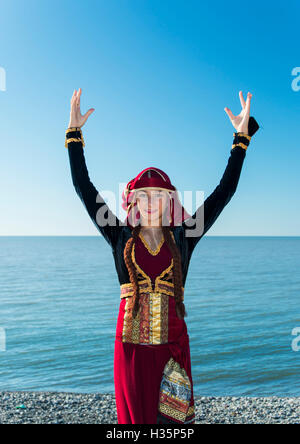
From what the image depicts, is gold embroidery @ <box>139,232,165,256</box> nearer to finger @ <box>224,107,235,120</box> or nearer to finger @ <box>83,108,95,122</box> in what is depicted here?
finger @ <box>83,108,95,122</box>

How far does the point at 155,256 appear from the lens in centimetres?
340

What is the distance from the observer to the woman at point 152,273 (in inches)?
125

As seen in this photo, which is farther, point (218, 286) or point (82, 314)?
point (218, 286)

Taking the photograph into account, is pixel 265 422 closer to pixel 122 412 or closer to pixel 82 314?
pixel 122 412

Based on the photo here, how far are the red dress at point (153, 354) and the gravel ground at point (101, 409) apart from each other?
21.9ft

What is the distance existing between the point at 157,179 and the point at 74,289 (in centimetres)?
4183

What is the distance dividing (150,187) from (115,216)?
362 millimetres

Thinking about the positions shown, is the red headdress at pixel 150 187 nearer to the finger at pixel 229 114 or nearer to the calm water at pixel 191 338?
the finger at pixel 229 114

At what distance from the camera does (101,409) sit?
10.2m

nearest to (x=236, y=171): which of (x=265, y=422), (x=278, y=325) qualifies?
(x=265, y=422)

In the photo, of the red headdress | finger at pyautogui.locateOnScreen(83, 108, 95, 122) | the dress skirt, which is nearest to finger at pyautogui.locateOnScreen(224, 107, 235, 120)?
the red headdress

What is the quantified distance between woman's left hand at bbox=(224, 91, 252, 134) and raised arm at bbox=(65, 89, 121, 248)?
123 centimetres

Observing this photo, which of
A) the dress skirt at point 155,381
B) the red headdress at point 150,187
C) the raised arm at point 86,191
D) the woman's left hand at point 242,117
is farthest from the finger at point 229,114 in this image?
the dress skirt at point 155,381

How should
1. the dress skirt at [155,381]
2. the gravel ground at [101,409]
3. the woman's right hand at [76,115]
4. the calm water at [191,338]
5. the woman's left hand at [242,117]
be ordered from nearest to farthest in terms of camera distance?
the dress skirt at [155,381], the woman's right hand at [76,115], the woman's left hand at [242,117], the gravel ground at [101,409], the calm water at [191,338]
